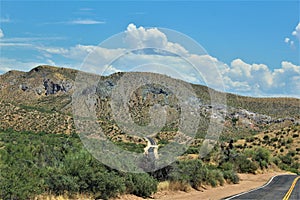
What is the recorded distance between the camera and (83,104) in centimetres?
2838

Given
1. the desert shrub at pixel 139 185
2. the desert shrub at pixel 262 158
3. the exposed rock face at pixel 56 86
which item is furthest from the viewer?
the exposed rock face at pixel 56 86

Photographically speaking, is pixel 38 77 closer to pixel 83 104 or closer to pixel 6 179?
pixel 83 104

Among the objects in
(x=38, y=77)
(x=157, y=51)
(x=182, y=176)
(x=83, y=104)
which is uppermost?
(x=38, y=77)

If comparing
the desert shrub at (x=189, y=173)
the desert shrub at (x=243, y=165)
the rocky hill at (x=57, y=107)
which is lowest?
the desert shrub at (x=243, y=165)

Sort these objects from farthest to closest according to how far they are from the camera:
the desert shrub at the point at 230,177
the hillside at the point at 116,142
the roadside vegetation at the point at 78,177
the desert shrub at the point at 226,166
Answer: the desert shrub at the point at 226,166
the desert shrub at the point at 230,177
the hillside at the point at 116,142
the roadside vegetation at the point at 78,177

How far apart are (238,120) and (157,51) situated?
85.3 metres

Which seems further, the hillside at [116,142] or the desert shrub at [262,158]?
the desert shrub at [262,158]

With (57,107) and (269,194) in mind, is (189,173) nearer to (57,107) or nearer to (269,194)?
(269,194)

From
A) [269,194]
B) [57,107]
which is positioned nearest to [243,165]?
[269,194]

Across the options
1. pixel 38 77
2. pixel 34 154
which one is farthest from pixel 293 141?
pixel 38 77

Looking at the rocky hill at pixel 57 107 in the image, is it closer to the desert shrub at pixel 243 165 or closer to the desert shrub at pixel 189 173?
the desert shrub at pixel 243 165

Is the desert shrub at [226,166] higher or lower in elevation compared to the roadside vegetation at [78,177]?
lower

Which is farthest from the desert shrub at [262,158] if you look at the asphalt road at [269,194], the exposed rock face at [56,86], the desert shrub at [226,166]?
the exposed rock face at [56,86]

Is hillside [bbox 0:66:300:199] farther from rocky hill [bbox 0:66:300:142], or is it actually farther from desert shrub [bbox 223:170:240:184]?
rocky hill [bbox 0:66:300:142]
